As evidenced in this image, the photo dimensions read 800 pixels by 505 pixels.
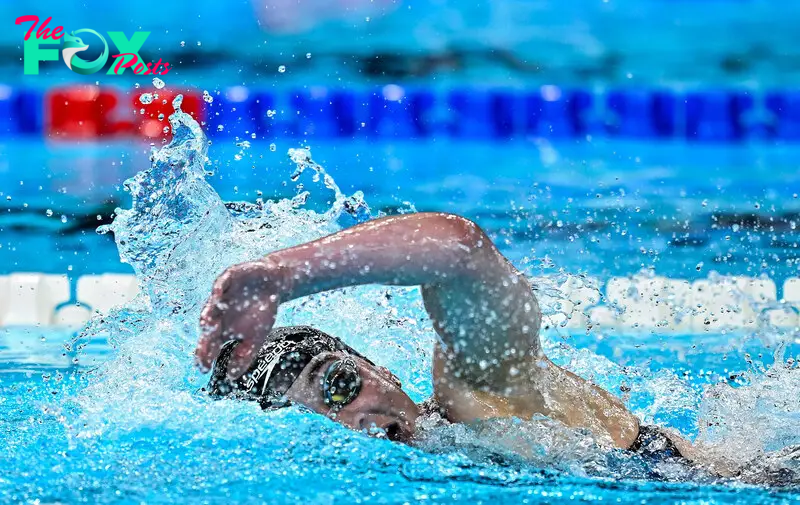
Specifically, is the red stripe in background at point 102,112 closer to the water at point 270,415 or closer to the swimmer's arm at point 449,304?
the water at point 270,415

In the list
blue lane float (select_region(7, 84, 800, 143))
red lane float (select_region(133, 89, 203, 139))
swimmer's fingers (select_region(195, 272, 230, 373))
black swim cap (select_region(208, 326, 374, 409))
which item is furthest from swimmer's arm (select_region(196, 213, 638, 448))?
red lane float (select_region(133, 89, 203, 139))

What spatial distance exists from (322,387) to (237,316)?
1.45 feet

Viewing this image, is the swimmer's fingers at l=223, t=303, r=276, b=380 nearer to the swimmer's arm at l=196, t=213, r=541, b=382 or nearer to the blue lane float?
the swimmer's arm at l=196, t=213, r=541, b=382

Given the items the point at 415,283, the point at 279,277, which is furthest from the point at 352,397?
the point at 279,277

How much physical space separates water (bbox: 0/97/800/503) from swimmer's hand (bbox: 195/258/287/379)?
14.3 inches

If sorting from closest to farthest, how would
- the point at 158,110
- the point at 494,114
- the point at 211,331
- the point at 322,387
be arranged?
the point at 211,331 < the point at 322,387 < the point at 494,114 < the point at 158,110

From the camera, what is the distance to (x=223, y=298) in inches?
49.2

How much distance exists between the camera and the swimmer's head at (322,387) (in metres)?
1.66

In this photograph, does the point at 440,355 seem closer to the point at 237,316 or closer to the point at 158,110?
→ the point at 237,316

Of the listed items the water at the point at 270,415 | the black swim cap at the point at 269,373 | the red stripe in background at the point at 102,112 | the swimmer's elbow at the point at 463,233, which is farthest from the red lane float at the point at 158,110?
the swimmer's elbow at the point at 463,233

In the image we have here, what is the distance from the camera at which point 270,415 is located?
1.70 meters

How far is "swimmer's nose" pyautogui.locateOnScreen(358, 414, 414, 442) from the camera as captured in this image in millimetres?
1676

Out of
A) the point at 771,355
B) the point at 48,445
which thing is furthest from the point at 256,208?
the point at 771,355

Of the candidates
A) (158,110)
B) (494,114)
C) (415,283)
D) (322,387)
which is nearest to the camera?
(415,283)
